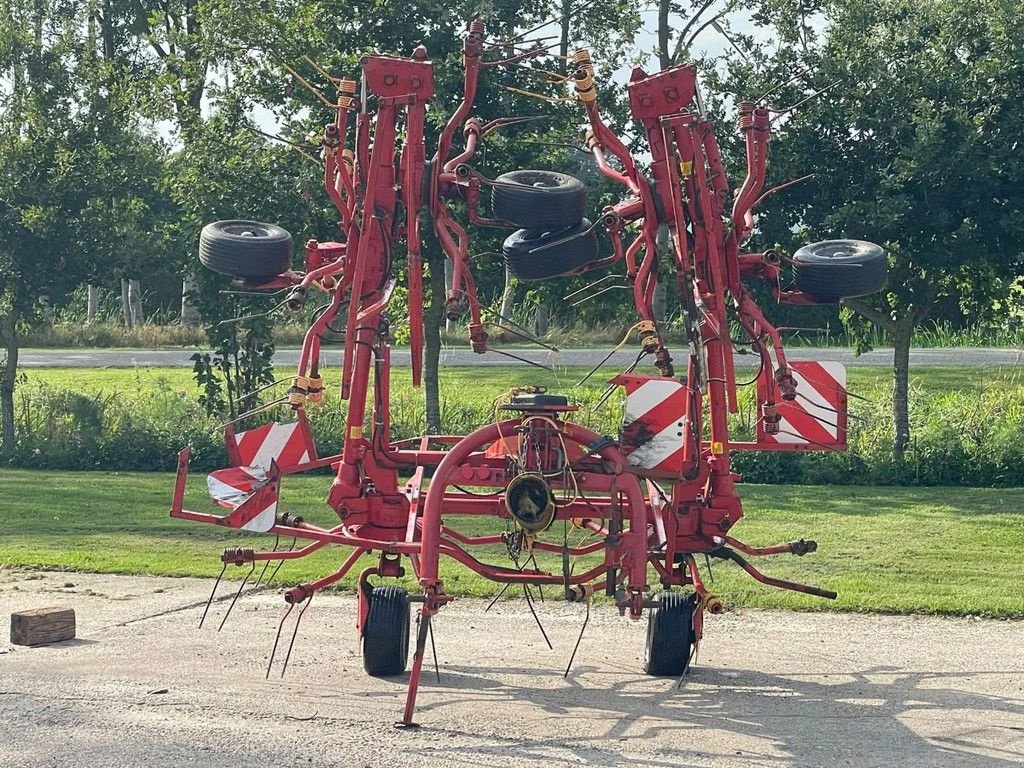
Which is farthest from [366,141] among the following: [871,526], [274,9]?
[274,9]

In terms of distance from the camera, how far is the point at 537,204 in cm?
773

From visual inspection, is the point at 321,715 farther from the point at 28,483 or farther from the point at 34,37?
the point at 34,37

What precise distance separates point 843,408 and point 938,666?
144 cm

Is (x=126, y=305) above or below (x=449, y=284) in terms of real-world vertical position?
above

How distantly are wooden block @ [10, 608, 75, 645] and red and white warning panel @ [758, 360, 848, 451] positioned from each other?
13.2 feet

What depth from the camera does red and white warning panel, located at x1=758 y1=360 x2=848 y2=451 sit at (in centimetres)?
799

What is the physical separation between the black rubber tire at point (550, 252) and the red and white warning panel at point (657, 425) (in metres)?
0.76

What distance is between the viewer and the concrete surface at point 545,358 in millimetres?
24609

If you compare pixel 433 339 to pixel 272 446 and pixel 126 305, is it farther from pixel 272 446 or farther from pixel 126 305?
pixel 126 305

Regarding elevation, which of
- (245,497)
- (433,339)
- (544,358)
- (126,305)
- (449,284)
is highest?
(126,305)

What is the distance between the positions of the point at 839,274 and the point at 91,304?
3494cm

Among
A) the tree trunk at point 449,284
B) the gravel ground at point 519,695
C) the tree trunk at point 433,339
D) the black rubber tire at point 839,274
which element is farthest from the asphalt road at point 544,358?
the black rubber tire at point 839,274

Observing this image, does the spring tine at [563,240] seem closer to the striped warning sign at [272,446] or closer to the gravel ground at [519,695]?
the striped warning sign at [272,446]

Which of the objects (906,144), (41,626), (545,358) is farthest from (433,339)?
(41,626)
